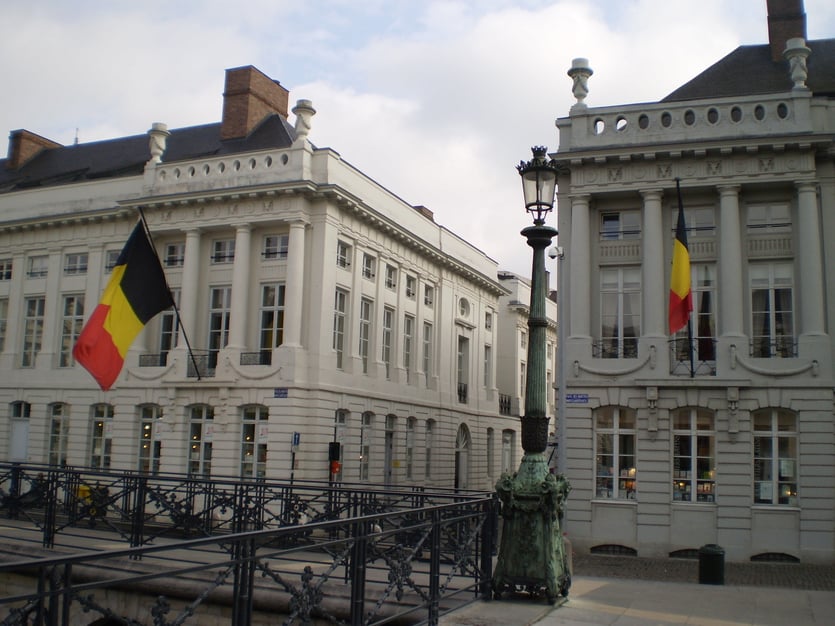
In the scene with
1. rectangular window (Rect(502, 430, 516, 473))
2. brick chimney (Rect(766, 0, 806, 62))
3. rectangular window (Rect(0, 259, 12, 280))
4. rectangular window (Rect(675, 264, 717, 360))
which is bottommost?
rectangular window (Rect(502, 430, 516, 473))

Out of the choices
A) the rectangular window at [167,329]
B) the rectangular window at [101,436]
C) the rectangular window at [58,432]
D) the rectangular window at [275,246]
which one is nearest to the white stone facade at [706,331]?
the rectangular window at [275,246]

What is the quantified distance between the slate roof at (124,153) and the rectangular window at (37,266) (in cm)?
405

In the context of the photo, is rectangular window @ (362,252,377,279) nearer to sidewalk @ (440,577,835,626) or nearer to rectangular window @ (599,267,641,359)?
rectangular window @ (599,267,641,359)

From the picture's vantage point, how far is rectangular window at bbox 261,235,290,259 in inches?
1216

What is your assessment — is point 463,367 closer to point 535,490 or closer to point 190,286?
point 190,286

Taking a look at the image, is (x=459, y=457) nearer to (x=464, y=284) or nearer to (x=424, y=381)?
(x=424, y=381)

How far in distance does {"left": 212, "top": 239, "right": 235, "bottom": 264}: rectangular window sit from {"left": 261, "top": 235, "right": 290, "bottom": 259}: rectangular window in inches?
54.9

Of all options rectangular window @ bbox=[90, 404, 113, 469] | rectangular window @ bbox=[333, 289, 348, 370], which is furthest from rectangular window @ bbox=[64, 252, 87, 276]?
rectangular window @ bbox=[333, 289, 348, 370]

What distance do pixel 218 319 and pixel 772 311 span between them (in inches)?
763

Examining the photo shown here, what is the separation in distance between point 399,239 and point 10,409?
1785 cm

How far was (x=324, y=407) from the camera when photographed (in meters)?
29.9

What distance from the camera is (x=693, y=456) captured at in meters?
21.5

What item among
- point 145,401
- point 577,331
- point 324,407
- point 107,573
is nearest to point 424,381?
point 324,407

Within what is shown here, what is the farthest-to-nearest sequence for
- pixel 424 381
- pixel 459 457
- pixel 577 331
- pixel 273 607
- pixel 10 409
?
1. pixel 459 457
2. pixel 424 381
3. pixel 10 409
4. pixel 577 331
5. pixel 273 607
